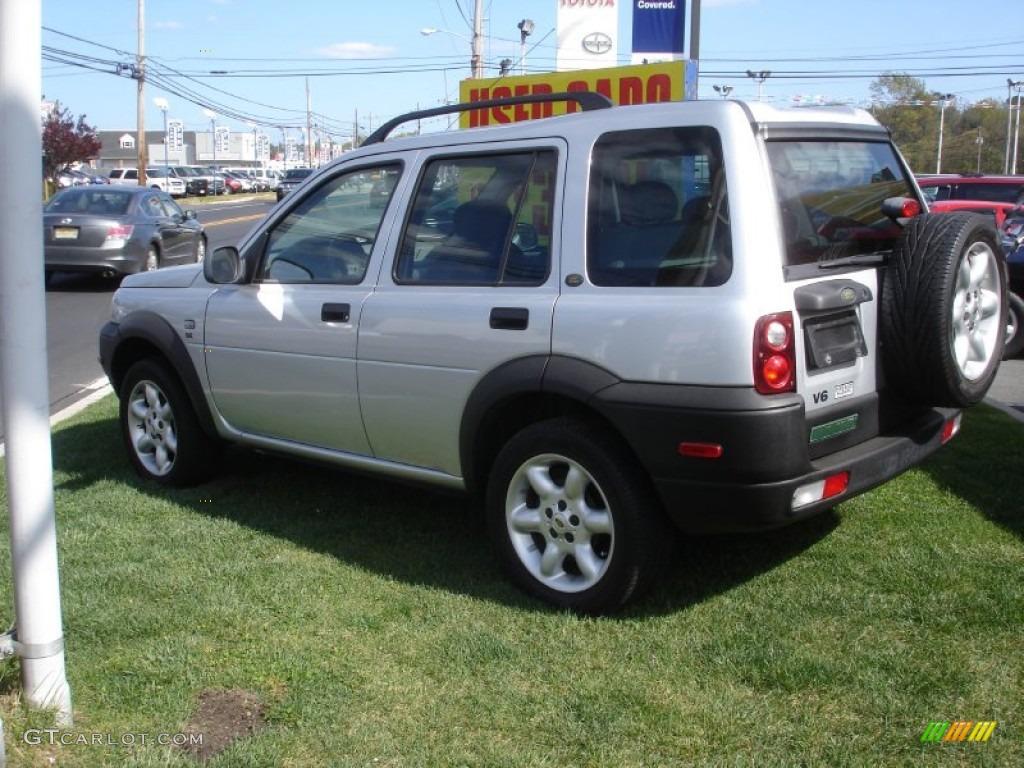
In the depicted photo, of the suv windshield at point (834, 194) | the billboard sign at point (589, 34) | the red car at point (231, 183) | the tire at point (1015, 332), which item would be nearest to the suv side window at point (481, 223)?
the suv windshield at point (834, 194)

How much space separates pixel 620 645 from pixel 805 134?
2043 millimetres

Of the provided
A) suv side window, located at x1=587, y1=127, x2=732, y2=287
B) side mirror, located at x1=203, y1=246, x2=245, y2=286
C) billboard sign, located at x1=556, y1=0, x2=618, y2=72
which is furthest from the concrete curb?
billboard sign, located at x1=556, y1=0, x2=618, y2=72

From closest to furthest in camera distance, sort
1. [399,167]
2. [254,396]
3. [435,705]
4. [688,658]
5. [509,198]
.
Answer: [435,705] < [688,658] < [509,198] < [399,167] < [254,396]

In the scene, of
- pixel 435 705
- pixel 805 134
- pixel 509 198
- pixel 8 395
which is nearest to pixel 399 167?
pixel 509 198

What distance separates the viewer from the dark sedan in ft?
49.7

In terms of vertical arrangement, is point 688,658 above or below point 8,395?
below

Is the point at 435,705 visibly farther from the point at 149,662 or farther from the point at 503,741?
the point at 149,662

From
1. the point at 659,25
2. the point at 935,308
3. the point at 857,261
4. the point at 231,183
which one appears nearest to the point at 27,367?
the point at 857,261

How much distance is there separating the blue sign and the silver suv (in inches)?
261

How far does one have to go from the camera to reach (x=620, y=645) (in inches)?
149

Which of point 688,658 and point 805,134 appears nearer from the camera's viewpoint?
point 688,658

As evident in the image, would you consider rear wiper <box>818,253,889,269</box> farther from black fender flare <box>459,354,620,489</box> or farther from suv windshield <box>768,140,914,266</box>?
black fender flare <box>459,354,620,489</box>

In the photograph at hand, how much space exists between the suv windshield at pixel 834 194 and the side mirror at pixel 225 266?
8.94 ft

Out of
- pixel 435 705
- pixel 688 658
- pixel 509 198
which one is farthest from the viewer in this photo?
pixel 509 198
